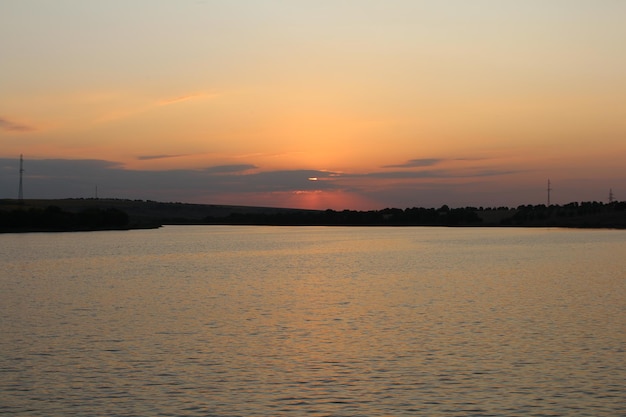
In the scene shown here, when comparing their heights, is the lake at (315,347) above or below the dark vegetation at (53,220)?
below

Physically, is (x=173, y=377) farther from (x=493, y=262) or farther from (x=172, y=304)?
(x=493, y=262)

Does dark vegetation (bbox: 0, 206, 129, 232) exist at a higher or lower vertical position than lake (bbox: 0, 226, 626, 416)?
higher

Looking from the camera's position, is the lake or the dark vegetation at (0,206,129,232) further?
the dark vegetation at (0,206,129,232)

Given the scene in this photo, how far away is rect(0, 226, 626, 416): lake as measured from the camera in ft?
61.9

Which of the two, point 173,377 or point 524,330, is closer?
point 173,377

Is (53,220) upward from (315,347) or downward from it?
upward

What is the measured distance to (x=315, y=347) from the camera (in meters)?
25.9

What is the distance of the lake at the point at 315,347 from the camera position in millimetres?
18859

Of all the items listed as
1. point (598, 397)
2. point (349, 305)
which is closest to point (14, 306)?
point (349, 305)

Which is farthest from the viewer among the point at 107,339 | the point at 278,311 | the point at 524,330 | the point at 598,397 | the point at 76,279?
the point at 76,279

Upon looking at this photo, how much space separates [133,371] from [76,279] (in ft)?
108

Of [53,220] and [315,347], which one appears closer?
[315,347]

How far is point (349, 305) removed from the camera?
37719 mm

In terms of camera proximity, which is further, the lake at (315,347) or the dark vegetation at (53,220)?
the dark vegetation at (53,220)
